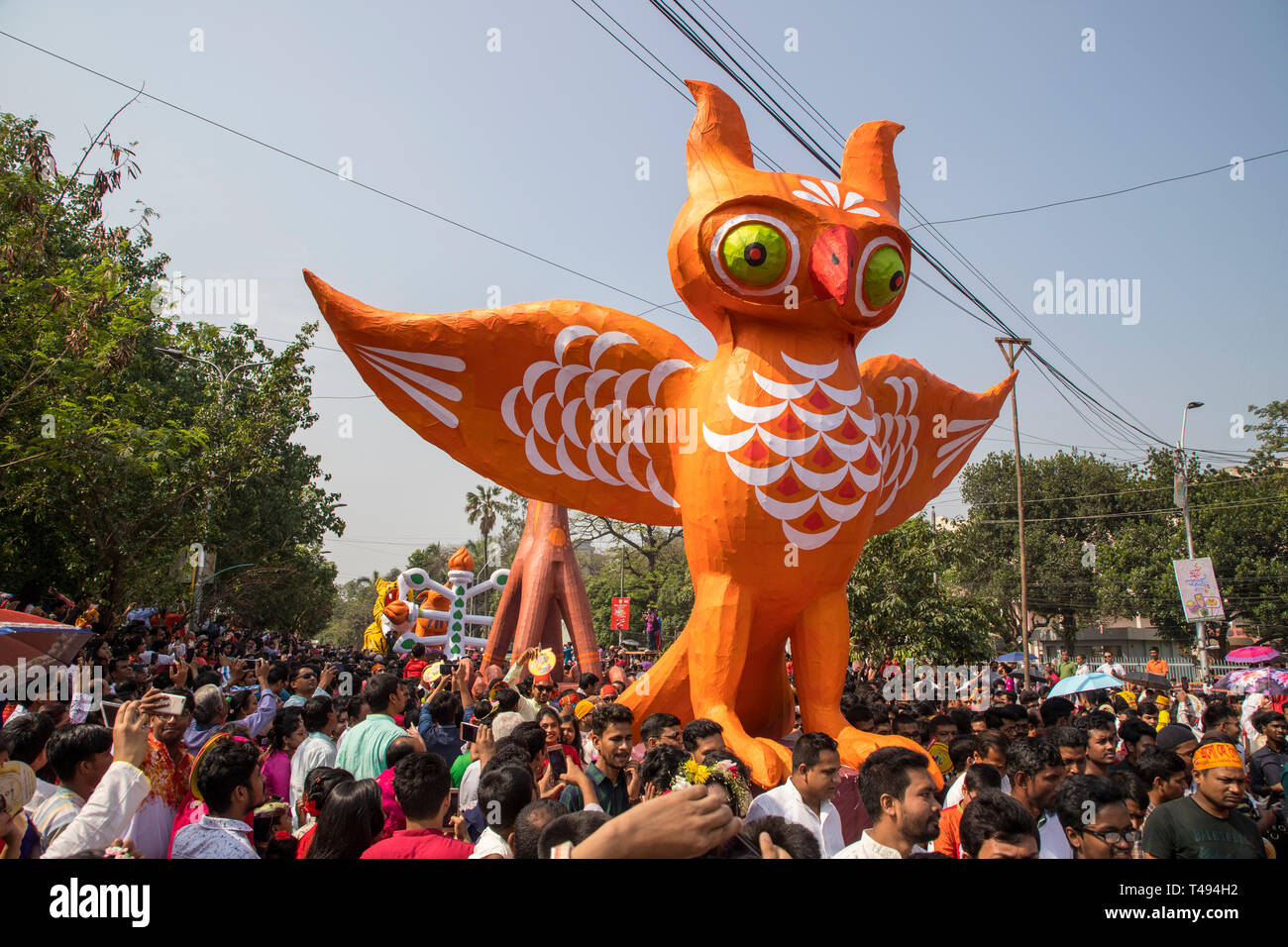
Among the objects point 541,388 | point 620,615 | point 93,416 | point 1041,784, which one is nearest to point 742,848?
point 1041,784

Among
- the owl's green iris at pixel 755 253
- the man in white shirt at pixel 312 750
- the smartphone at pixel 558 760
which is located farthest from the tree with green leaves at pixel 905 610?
the man in white shirt at pixel 312 750

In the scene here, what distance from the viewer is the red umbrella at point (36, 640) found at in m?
6.42

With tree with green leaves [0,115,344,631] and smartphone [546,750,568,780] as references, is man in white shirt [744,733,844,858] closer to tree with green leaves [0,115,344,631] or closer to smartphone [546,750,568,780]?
smartphone [546,750,568,780]

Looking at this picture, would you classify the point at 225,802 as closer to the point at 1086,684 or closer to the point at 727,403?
the point at 727,403

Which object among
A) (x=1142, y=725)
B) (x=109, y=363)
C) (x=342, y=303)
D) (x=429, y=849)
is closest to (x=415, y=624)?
(x=109, y=363)

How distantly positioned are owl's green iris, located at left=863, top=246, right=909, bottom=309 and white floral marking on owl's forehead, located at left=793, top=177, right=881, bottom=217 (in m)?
0.34

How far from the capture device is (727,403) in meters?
6.53

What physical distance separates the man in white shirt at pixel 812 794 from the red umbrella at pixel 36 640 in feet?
19.0

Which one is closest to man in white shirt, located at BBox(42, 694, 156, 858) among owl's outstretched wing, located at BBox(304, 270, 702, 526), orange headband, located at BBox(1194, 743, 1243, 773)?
owl's outstretched wing, located at BBox(304, 270, 702, 526)

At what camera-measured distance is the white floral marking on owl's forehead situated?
652cm

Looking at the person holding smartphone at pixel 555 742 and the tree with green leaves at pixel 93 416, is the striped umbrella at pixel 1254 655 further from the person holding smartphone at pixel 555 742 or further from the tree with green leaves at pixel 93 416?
the tree with green leaves at pixel 93 416

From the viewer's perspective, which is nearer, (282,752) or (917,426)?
(282,752)

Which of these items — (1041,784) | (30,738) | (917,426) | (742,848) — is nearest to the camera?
(742,848)

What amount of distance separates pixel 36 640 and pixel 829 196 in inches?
278
